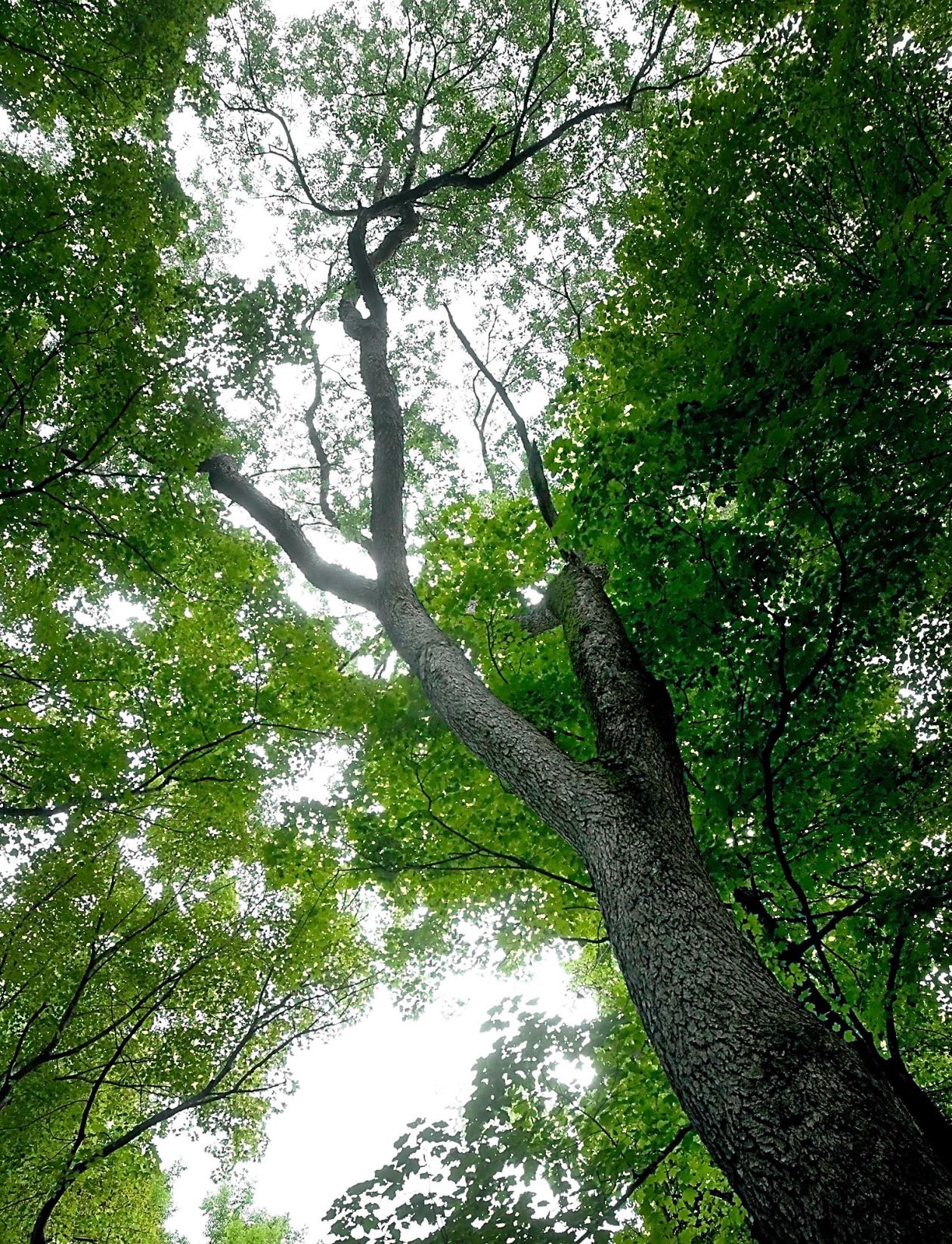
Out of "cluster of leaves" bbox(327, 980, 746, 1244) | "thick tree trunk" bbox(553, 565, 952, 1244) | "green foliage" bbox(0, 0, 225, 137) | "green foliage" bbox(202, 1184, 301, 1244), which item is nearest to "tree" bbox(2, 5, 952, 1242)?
"thick tree trunk" bbox(553, 565, 952, 1244)

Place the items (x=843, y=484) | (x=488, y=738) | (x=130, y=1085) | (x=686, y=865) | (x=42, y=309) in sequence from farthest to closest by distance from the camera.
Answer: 1. (x=130, y=1085)
2. (x=42, y=309)
3. (x=488, y=738)
4. (x=843, y=484)
5. (x=686, y=865)

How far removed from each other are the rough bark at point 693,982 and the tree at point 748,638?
1 cm

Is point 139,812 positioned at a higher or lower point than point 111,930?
higher

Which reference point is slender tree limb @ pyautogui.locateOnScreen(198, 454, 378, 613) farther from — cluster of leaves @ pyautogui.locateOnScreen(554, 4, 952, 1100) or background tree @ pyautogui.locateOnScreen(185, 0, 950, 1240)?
cluster of leaves @ pyautogui.locateOnScreen(554, 4, 952, 1100)

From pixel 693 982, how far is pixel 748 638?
2.51 m

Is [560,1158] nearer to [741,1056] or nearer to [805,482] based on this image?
[741,1056]

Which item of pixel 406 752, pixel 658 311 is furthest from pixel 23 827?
pixel 658 311

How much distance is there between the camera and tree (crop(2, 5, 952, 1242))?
2.37 meters

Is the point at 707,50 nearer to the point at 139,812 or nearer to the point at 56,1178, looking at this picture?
the point at 139,812

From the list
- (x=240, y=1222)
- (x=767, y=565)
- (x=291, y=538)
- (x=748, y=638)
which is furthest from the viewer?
(x=240, y=1222)

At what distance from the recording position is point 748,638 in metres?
4.44

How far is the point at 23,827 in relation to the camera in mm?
6527

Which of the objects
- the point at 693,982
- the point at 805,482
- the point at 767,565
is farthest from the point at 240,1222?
the point at 805,482

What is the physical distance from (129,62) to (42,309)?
2.75 meters
